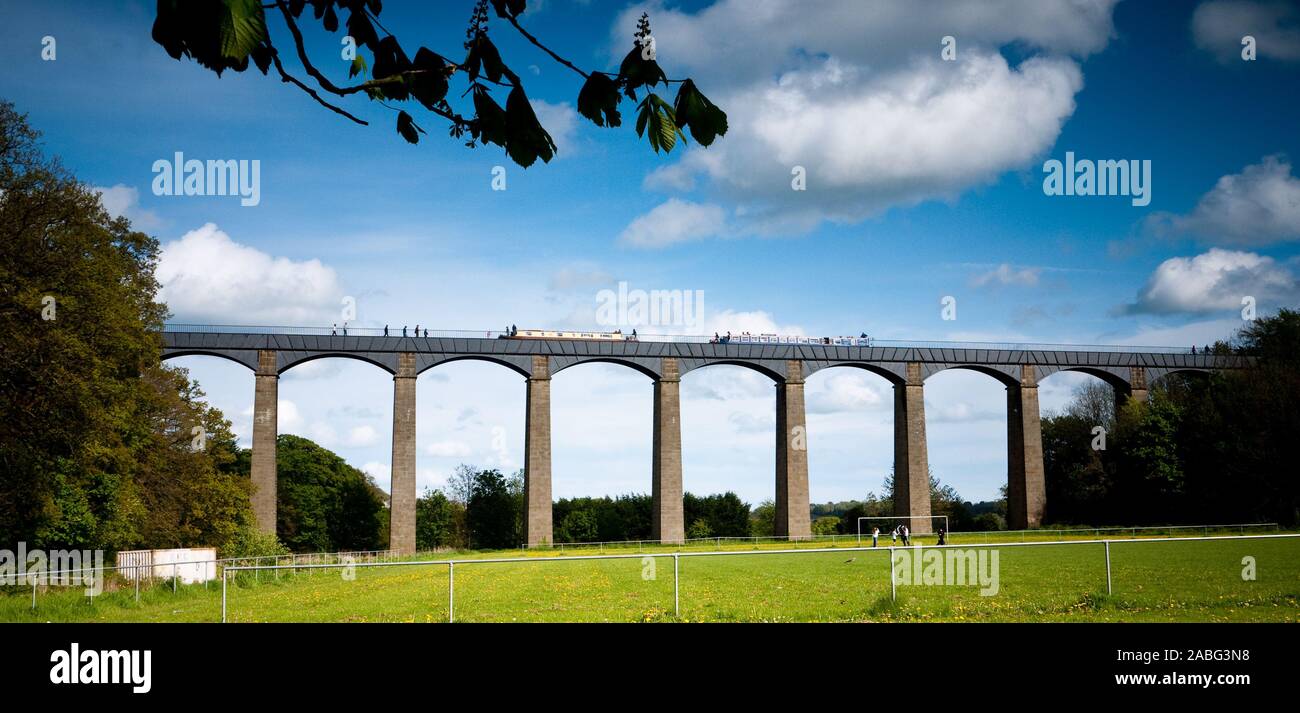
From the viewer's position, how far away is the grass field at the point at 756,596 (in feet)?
50.8

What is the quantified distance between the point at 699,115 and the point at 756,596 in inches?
705

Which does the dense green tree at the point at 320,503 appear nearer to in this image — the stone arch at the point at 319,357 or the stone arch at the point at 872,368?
the stone arch at the point at 319,357

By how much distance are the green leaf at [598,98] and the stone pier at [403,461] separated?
50.6 metres

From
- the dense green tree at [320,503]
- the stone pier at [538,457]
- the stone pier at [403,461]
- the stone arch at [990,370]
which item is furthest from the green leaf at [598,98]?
the dense green tree at [320,503]

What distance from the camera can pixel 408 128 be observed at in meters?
4.64

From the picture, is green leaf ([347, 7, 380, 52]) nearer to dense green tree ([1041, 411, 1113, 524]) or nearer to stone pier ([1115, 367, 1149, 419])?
dense green tree ([1041, 411, 1113, 524])

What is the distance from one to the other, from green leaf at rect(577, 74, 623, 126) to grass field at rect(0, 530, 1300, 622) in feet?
36.1

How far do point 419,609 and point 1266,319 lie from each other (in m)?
67.7

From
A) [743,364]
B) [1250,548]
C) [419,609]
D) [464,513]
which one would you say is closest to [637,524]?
[464,513]

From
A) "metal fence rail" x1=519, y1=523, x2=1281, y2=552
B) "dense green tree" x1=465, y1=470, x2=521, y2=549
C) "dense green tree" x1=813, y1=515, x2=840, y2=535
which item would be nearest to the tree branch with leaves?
"metal fence rail" x1=519, y1=523, x2=1281, y2=552

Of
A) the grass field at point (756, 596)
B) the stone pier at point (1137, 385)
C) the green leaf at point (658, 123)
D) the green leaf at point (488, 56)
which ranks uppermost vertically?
the stone pier at point (1137, 385)

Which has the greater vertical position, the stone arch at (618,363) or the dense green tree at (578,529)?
the stone arch at (618,363)

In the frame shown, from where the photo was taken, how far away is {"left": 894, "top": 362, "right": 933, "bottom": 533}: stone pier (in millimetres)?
60188
